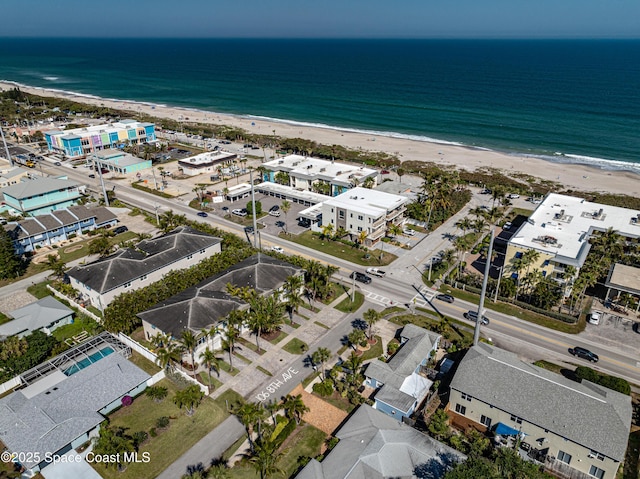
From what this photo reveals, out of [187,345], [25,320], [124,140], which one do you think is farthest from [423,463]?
[124,140]

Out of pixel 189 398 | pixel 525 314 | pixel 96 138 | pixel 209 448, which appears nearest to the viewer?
pixel 209 448

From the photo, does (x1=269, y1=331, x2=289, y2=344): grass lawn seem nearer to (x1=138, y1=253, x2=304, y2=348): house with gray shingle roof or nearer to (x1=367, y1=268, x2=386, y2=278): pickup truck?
(x1=138, y1=253, x2=304, y2=348): house with gray shingle roof

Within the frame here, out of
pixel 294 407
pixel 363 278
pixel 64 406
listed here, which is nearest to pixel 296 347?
pixel 294 407

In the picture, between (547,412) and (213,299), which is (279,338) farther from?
(547,412)

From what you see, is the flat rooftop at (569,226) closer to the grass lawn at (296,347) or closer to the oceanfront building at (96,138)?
the grass lawn at (296,347)

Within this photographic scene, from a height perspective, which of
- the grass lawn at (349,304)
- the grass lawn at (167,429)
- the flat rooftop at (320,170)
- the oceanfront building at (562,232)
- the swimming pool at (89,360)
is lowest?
the grass lawn at (167,429)

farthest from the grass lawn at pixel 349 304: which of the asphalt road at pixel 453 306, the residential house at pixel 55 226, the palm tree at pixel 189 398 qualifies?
the residential house at pixel 55 226
